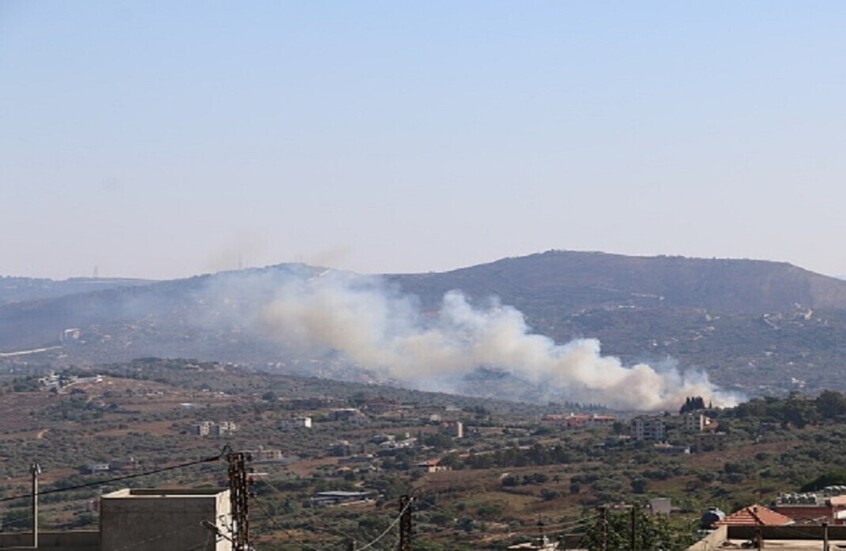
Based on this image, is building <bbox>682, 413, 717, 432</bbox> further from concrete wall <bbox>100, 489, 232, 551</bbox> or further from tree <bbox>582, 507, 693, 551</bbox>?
concrete wall <bbox>100, 489, 232, 551</bbox>

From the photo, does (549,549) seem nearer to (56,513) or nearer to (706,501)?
(706,501)

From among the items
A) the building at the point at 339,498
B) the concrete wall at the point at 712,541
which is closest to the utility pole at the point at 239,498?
the concrete wall at the point at 712,541

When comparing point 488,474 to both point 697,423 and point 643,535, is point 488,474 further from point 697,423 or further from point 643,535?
point 643,535

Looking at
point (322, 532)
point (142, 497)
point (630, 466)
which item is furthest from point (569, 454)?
point (142, 497)

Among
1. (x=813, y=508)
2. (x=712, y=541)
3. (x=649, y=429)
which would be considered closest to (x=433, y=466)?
(x=649, y=429)

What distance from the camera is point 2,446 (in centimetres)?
19038

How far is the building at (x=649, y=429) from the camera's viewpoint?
166750 millimetres

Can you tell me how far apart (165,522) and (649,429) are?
447 ft

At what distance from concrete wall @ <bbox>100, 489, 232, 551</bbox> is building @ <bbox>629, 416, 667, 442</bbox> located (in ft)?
414

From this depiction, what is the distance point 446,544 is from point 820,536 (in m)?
42.4

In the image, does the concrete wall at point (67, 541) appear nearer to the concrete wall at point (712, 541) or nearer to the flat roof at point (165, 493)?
the flat roof at point (165, 493)

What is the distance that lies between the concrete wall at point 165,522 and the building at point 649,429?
126174mm

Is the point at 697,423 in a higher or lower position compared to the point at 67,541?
lower

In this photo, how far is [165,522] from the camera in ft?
125
